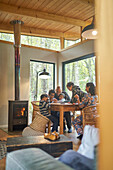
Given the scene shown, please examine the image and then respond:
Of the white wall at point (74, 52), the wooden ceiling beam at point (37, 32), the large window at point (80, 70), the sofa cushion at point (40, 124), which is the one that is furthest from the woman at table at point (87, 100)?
the wooden ceiling beam at point (37, 32)

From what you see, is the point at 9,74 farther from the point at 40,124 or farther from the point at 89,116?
the point at 89,116

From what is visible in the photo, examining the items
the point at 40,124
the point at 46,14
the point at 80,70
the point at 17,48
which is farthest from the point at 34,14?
the point at 40,124

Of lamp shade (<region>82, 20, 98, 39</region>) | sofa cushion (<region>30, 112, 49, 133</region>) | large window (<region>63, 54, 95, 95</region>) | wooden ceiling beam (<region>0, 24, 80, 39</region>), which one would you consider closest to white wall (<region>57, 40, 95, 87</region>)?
A: large window (<region>63, 54, 95, 95</region>)

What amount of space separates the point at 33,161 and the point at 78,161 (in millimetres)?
304

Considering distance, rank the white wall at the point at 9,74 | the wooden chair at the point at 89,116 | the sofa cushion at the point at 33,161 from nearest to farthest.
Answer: the sofa cushion at the point at 33,161 → the wooden chair at the point at 89,116 → the white wall at the point at 9,74

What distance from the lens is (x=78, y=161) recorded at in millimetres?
1332

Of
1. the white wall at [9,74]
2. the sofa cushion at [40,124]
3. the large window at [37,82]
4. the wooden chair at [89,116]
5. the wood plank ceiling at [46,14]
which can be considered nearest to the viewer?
the sofa cushion at [40,124]

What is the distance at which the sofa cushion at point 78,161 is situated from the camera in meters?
1.25

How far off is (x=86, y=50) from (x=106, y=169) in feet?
17.8

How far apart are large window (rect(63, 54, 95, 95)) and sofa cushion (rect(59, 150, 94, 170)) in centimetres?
449

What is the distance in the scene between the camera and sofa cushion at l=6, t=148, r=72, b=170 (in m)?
1.19

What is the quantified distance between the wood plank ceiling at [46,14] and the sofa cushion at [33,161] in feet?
13.5

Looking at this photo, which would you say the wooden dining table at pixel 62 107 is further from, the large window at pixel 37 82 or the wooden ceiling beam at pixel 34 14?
the wooden ceiling beam at pixel 34 14

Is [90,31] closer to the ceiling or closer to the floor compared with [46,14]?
closer to the floor
